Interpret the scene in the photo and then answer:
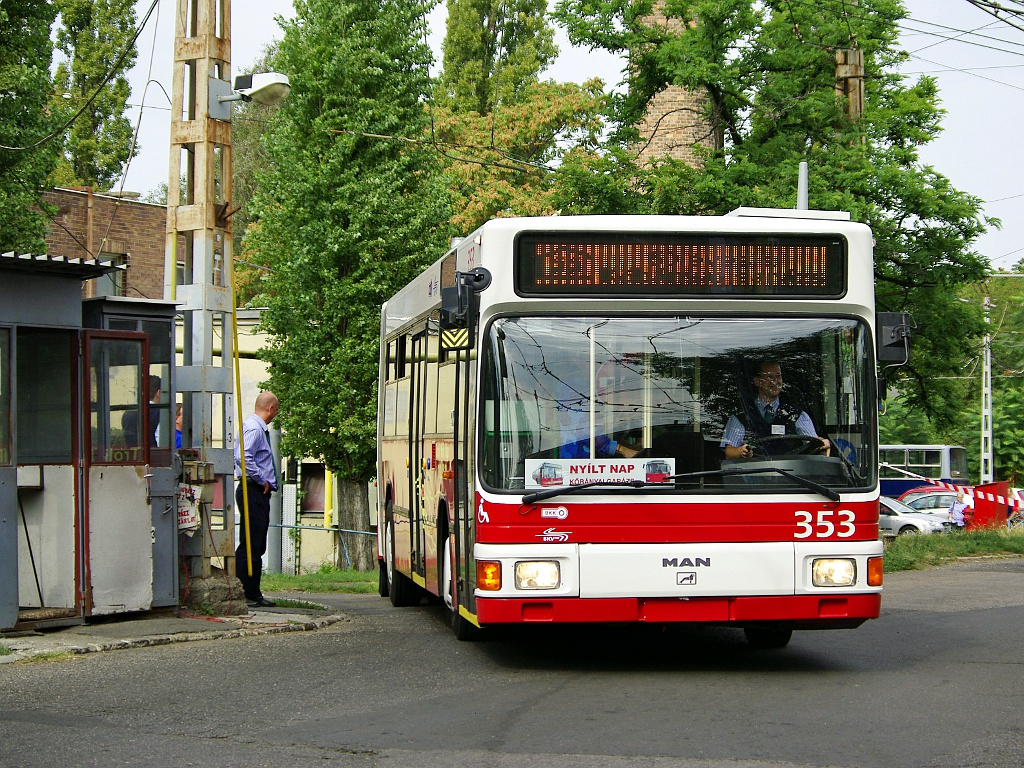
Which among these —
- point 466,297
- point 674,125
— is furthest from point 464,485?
point 674,125

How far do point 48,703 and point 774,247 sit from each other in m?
5.10

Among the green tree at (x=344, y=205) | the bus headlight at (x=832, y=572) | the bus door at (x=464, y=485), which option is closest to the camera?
the bus headlight at (x=832, y=572)

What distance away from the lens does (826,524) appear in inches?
355

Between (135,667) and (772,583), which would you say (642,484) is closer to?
(772,583)

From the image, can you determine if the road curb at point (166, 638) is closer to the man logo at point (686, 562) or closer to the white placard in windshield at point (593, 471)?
the white placard in windshield at point (593, 471)

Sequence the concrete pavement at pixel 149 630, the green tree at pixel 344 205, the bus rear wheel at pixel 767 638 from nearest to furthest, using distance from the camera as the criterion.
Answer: the concrete pavement at pixel 149 630, the bus rear wheel at pixel 767 638, the green tree at pixel 344 205

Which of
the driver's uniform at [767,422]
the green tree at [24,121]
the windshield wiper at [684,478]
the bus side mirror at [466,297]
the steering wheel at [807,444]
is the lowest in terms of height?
the windshield wiper at [684,478]

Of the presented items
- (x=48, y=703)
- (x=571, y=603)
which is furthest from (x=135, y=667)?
(x=571, y=603)

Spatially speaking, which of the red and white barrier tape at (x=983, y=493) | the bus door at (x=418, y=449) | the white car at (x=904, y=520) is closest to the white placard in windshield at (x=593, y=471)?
the bus door at (x=418, y=449)

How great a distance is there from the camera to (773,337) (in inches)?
362

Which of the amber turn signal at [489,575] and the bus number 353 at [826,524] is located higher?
the bus number 353 at [826,524]

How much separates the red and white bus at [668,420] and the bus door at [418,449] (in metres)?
2.67

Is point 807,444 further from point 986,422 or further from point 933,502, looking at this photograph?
point 986,422

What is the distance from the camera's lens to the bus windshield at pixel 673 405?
888cm
